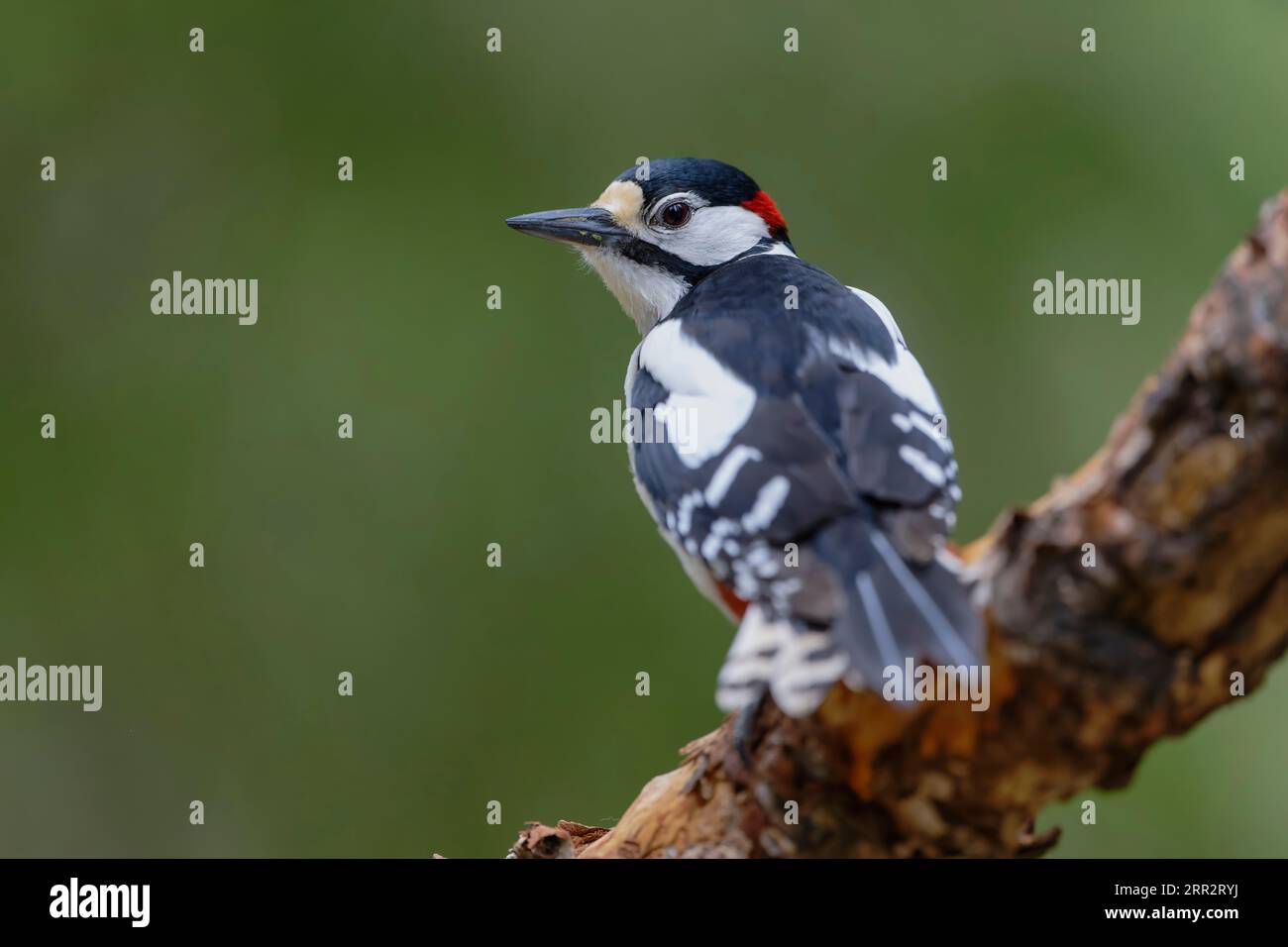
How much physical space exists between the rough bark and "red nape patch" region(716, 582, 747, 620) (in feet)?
2.21

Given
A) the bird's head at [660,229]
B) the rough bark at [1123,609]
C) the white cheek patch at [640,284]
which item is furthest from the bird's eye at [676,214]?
the rough bark at [1123,609]

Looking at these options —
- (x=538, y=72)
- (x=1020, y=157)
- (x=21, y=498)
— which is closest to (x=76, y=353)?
(x=21, y=498)

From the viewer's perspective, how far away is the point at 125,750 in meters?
4.71

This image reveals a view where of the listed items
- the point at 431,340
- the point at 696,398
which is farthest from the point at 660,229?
the point at 431,340

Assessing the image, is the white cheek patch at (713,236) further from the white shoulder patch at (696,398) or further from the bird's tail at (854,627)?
the bird's tail at (854,627)

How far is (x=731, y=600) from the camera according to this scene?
258cm

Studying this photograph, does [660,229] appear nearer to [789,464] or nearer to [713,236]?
[713,236]

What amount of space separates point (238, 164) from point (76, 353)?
89 cm

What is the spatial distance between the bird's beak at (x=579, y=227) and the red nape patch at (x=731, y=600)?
1079 millimetres

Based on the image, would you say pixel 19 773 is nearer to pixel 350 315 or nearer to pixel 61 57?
pixel 350 315

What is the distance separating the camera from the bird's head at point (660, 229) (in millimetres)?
3270

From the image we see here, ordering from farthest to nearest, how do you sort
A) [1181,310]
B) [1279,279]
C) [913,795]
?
[1181,310] < [913,795] < [1279,279]

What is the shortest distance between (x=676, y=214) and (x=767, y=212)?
26cm

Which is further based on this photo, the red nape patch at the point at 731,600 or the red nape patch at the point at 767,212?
the red nape patch at the point at 767,212
